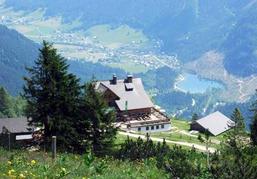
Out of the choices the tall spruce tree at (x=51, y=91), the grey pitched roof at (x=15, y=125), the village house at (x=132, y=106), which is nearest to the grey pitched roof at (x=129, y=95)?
the village house at (x=132, y=106)

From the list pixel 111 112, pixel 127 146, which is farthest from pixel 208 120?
pixel 127 146

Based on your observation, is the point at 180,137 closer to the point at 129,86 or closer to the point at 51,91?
the point at 129,86

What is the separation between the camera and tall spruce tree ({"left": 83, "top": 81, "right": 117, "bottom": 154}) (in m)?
43.8

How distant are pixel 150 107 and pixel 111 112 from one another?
5425 cm

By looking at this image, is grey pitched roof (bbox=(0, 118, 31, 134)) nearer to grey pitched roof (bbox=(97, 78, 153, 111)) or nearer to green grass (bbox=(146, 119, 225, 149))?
green grass (bbox=(146, 119, 225, 149))

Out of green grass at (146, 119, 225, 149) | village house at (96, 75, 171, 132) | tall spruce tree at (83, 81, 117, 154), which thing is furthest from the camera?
village house at (96, 75, 171, 132)

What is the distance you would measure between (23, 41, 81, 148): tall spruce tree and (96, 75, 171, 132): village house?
5030cm

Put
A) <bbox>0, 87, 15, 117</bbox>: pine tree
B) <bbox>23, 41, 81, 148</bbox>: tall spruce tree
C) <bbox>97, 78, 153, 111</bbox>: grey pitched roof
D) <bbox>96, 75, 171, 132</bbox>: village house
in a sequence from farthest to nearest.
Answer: <bbox>0, 87, 15, 117</bbox>: pine tree
<bbox>97, 78, 153, 111</bbox>: grey pitched roof
<bbox>96, 75, 171, 132</bbox>: village house
<bbox>23, 41, 81, 148</bbox>: tall spruce tree

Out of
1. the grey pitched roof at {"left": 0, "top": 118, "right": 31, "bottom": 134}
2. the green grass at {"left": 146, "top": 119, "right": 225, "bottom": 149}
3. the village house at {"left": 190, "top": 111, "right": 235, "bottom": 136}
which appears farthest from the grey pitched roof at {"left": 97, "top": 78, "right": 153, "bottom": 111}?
the grey pitched roof at {"left": 0, "top": 118, "right": 31, "bottom": 134}

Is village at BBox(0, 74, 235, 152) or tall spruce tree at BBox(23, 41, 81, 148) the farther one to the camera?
village at BBox(0, 74, 235, 152)

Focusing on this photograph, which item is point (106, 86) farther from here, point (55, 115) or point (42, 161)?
point (42, 161)

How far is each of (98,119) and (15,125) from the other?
34.1 metres

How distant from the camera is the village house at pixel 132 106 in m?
94.8

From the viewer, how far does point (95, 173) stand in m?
18.6
